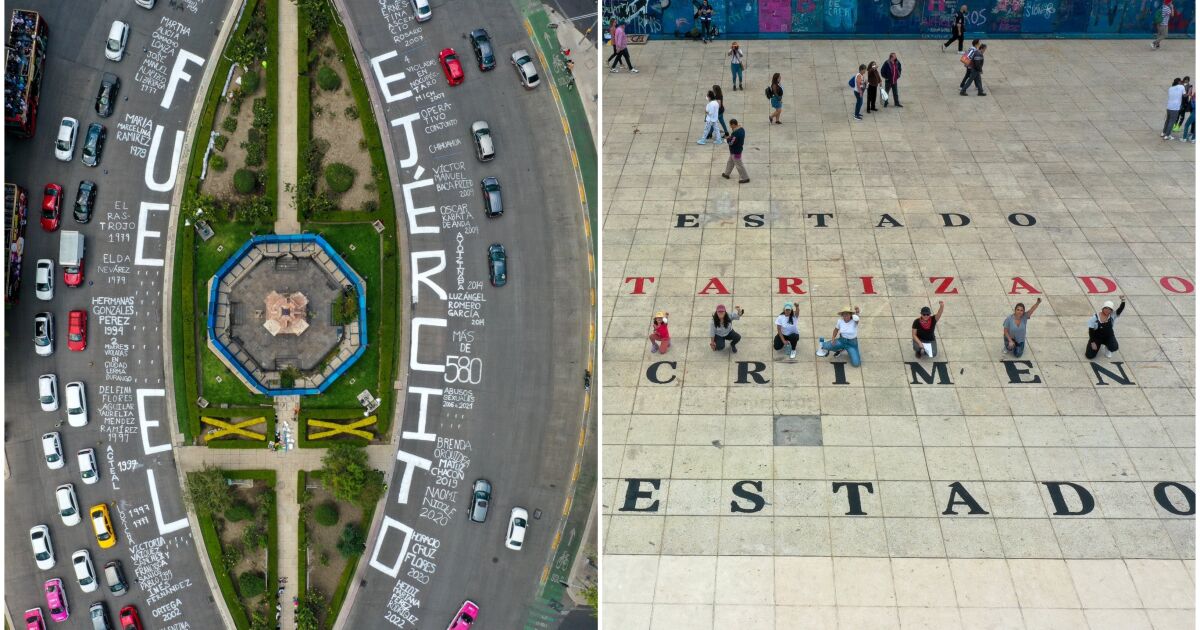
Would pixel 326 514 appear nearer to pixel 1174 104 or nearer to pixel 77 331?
pixel 77 331

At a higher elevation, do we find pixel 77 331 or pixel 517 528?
pixel 77 331

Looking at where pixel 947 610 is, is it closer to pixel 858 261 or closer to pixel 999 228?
pixel 858 261

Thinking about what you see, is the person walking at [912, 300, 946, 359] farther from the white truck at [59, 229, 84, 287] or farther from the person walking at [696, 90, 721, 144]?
the white truck at [59, 229, 84, 287]

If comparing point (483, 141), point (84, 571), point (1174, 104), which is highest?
point (1174, 104)

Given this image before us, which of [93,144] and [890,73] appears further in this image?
[890,73]

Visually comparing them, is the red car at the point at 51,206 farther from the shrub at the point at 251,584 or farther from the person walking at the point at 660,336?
the person walking at the point at 660,336

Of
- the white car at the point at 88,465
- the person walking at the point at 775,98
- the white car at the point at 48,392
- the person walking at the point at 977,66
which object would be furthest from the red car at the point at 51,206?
the person walking at the point at 977,66

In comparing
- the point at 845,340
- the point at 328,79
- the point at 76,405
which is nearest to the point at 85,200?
the point at 76,405
